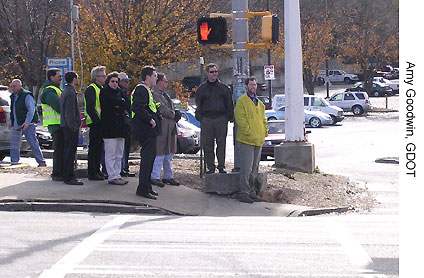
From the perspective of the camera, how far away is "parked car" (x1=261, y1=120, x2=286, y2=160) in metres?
24.0

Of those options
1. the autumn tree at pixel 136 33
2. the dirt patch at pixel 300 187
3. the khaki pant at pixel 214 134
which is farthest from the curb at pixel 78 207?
the autumn tree at pixel 136 33

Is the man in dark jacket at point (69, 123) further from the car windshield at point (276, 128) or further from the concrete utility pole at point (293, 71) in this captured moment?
the car windshield at point (276, 128)

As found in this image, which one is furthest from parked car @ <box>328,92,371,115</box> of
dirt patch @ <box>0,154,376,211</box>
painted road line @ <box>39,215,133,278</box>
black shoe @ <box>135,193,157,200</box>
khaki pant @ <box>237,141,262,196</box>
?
painted road line @ <box>39,215,133,278</box>

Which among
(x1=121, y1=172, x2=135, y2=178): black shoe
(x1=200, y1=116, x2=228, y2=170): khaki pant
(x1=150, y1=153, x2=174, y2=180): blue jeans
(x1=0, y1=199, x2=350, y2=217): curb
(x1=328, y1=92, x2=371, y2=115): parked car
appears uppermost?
(x1=200, y1=116, x2=228, y2=170): khaki pant

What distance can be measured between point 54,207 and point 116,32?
1159cm

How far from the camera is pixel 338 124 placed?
44812 mm

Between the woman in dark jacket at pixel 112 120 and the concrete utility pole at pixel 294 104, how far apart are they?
18.6ft

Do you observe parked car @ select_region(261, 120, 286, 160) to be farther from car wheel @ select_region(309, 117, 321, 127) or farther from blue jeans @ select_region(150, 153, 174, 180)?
car wheel @ select_region(309, 117, 321, 127)

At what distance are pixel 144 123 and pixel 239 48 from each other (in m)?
2.47

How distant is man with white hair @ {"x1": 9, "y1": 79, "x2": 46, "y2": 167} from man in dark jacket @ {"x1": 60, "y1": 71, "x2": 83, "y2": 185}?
3.21 m

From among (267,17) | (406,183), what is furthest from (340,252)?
(267,17)

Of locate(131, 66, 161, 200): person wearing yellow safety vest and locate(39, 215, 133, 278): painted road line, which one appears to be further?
locate(131, 66, 161, 200): person wearing yellow safety vest

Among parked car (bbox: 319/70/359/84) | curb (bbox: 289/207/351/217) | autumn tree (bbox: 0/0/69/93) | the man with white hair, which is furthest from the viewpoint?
parked car (bbox: 319/70/359/84)

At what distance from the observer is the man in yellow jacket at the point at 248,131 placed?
12133mm
